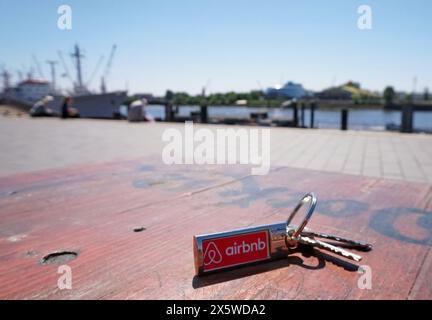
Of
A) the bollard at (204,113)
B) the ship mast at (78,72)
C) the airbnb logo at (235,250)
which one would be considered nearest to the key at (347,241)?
the airbnb logo at (235,250)

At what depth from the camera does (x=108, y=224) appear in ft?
6.37

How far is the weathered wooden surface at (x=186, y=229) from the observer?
124 cm

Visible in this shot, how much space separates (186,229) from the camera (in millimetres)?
1849

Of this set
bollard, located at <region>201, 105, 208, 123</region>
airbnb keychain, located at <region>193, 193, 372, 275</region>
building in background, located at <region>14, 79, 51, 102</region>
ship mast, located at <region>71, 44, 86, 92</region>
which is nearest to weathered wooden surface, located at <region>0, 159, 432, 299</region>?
airbnb keychain, located at <region>193, 193, 372, 275</region>

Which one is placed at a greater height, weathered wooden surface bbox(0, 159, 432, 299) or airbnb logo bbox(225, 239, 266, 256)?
airbnb logo bbox(225, 239, 266, 256)

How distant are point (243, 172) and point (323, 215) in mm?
1452

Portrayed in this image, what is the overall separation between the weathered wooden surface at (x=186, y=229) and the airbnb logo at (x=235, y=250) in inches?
1.9

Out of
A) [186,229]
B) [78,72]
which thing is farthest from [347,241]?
[78,72]

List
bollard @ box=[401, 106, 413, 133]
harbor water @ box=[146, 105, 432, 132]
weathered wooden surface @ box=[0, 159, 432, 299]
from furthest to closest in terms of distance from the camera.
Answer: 1. harbor water @ box=[146, 105, 432, 132]
2. bollard @ box=[401, 106, 413, 133]
3. weathered wooden surface @ box=[0, 159, 432, 299]

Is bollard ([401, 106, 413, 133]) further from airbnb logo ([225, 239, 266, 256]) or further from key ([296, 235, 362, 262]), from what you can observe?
airbnb logo ([225, 239, 266, 256])

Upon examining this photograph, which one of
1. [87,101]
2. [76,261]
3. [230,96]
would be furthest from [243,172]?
[230,96]

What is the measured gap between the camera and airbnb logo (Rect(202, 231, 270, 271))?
131 cm

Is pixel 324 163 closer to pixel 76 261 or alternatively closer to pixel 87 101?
pixel 76 261

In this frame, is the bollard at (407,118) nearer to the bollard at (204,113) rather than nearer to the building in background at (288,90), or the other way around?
the bollard at (204,113)
